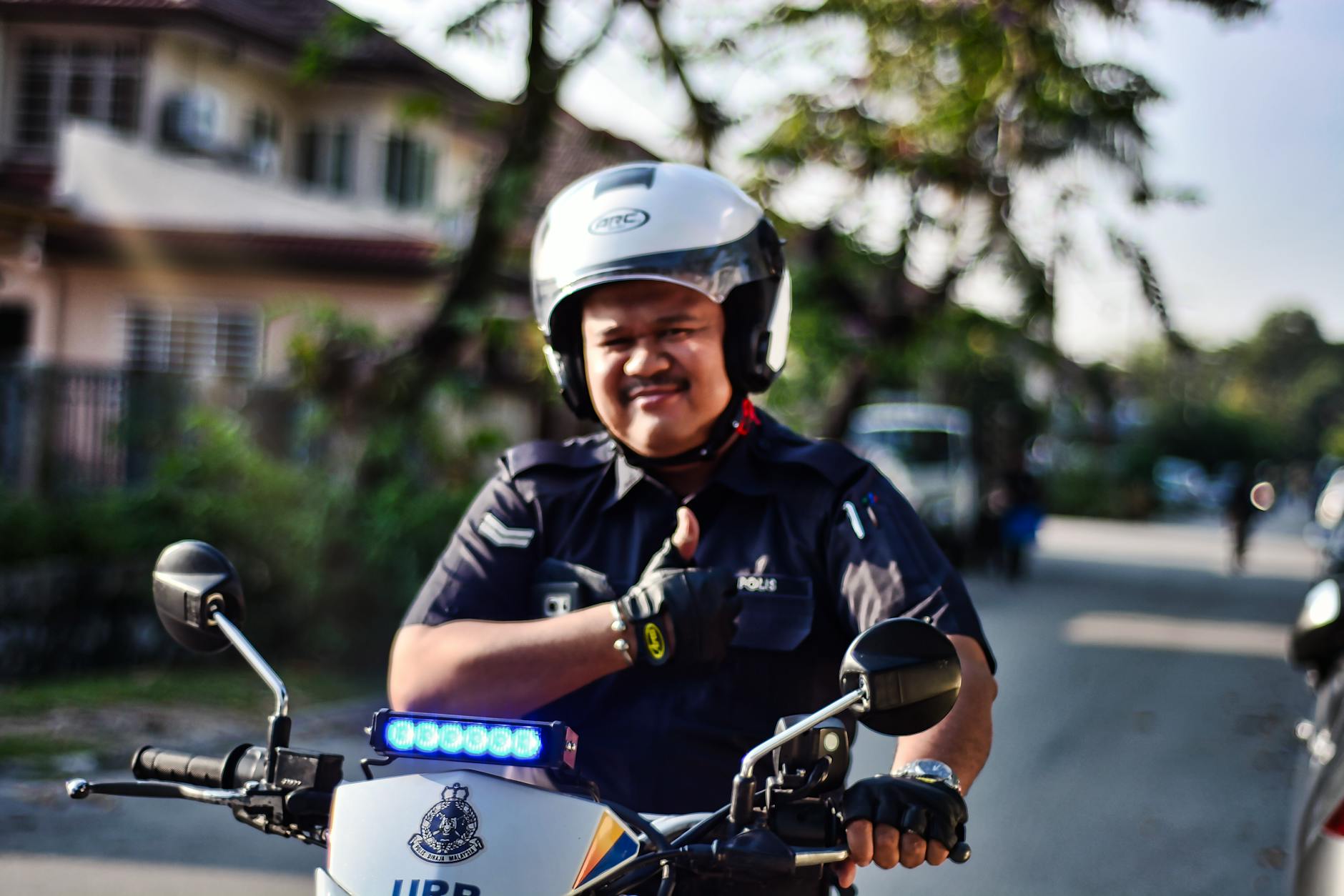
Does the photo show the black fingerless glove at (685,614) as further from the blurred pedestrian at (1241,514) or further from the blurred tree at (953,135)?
the blurred pedestrian at (1241,514)

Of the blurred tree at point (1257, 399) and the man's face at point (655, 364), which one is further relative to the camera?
the blurred tree at point (1257, 399)

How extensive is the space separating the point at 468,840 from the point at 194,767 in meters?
0.68

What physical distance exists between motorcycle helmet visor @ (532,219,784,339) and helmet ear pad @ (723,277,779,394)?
4 cm

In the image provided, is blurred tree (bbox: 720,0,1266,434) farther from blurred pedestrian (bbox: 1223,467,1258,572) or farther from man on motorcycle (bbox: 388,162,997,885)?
blurred pedestrian (bbox: 1223,467,1258,572)

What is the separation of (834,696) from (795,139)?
8.98m

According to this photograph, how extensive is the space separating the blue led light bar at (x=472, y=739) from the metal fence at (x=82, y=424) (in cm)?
982

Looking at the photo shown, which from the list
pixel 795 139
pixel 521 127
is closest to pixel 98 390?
pixel 521 127

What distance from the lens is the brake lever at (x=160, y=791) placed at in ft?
6.88

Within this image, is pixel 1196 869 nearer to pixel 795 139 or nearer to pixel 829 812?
pixel 829 812

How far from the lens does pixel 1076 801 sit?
7.34m

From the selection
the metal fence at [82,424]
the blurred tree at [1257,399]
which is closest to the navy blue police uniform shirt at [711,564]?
the metal fence at [82,424]

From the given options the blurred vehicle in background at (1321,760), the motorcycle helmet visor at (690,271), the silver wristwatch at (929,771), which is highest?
the motorcycle helmet visor at (690,271)

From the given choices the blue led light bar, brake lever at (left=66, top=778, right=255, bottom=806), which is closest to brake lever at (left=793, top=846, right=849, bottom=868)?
the blue led light bar

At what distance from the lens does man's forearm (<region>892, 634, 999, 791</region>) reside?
223cm
